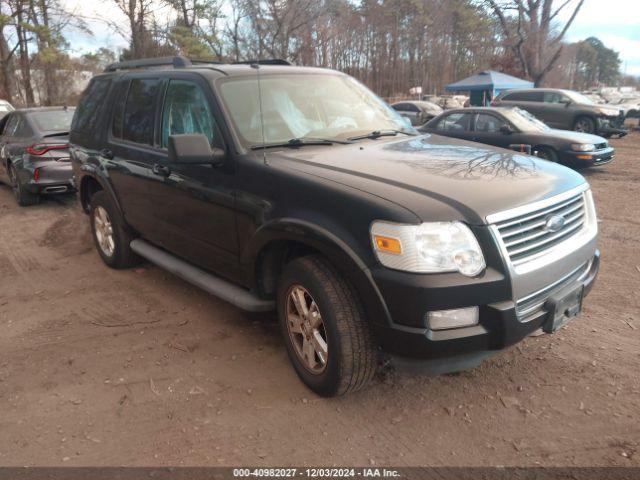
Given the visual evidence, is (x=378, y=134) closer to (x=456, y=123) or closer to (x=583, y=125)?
(x=456, y=123)

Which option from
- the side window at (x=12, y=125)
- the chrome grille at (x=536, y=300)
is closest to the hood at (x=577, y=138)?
the chrome grille at (x=536, y=300)

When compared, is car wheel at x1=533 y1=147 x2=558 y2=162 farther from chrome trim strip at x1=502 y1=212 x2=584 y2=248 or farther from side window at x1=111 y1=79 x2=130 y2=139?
side window at x1=111 y1=79 x2=130 y2=139

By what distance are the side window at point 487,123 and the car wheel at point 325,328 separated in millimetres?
9298

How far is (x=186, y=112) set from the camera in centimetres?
399

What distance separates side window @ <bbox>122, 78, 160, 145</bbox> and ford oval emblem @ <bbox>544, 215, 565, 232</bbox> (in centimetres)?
305

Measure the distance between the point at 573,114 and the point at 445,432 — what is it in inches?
602

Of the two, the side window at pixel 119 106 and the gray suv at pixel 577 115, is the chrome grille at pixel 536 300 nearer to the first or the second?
the side window at pixel 119 106

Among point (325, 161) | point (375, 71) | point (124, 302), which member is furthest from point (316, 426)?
point (375, 71)

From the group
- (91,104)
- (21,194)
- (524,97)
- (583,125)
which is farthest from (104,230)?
(524,97)

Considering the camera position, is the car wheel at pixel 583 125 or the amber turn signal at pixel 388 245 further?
the car wheel at pixel 583 125

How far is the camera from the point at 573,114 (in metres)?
15.8

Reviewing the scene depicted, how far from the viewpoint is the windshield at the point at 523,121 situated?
1119 centimetres

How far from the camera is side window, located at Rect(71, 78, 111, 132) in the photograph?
5.25m

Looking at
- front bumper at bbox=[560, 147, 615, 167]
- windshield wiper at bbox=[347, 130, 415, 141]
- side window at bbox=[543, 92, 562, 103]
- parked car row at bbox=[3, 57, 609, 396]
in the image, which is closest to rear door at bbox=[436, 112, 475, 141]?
front bumper at bbox=[560, 147, 615, 167]
